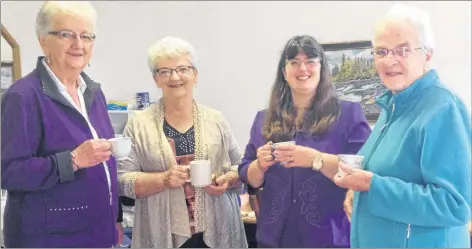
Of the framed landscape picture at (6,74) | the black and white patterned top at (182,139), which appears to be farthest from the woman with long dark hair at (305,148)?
the framed landscape picture at (6,74)

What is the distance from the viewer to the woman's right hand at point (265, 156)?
4.38 ft

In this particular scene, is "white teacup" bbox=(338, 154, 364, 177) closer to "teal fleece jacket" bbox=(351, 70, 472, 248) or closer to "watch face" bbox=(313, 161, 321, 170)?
"teal fleece jacket" bbox=(351, 70, 472, 248)

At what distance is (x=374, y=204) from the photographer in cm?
111

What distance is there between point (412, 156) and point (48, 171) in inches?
40.8

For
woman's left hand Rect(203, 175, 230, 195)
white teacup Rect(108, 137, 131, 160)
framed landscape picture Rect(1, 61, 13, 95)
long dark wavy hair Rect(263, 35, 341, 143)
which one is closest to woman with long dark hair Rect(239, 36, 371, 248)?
long dark wavy hair Rect(263, 35, 341, 143)

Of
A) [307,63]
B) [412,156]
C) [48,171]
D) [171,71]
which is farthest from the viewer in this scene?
[171,71]

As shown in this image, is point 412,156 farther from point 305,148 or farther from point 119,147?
point 119,147

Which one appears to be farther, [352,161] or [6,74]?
[6,74]

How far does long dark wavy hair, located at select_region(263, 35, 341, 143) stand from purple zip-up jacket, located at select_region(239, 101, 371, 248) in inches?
1.0

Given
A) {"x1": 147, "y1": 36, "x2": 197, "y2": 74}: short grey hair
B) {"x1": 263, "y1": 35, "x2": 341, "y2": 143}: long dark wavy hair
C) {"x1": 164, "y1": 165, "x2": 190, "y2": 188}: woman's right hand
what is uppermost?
{"x1": 147, "y1": 36, "x2": 197, "y2": 74}: short grey hair

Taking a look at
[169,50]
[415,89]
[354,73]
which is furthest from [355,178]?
[169,50]

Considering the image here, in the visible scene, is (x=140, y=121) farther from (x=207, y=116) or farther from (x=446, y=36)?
(x=446, y=36)

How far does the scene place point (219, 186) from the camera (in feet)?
4.90

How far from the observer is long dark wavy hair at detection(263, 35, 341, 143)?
1.33 meters
